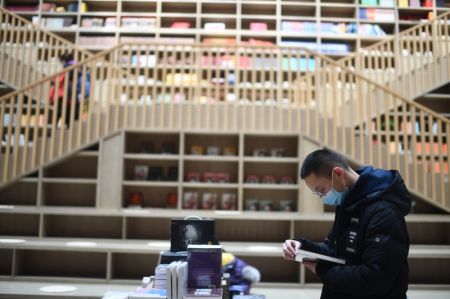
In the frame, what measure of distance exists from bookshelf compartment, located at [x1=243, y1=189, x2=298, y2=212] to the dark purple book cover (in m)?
3.08

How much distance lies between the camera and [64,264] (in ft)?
14.1

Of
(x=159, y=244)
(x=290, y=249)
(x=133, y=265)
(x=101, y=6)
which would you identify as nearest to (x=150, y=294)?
(x=290, y=249)

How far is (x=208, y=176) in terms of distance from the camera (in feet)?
17.0

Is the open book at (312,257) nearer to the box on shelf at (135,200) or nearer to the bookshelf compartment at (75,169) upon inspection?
the box on shelf at (135,200)

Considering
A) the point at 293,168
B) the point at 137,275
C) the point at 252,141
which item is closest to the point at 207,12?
the point at 252,141

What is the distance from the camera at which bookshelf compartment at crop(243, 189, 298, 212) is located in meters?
5.08

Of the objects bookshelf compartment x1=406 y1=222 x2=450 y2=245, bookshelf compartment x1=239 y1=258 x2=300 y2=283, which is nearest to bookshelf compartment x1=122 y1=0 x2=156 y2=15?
bookshelf compartment x1=239 y1=258 x2=300 y2=283

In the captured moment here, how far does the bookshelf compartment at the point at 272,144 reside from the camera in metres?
5.30

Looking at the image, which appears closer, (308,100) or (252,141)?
(308,100)

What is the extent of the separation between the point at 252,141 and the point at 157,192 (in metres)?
1.32

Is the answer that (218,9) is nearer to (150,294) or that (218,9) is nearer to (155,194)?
(155,194)

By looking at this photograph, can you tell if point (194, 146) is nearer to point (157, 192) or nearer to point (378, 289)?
point (157, 192)

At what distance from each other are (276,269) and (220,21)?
14.0 ft

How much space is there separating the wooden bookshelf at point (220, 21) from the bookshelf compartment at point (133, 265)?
3789 millimetres
